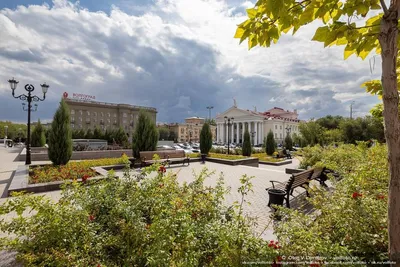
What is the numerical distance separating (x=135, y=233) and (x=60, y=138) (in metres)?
10.8

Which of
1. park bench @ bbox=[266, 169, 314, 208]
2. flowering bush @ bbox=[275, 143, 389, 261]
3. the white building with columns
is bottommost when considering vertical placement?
park bench @ bbox=[266, 169, 314, 208]

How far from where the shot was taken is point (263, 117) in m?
71.9

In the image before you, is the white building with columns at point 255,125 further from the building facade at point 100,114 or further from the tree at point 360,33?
the tree at point 360,33

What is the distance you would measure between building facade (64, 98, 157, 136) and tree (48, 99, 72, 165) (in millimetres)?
48374

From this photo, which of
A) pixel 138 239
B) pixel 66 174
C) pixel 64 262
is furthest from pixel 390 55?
pixel 66 174

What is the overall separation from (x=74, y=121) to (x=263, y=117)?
209 feet

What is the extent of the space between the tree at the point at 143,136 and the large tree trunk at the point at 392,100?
15270 mm

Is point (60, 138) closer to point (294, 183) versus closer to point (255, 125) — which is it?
point (294, 183)

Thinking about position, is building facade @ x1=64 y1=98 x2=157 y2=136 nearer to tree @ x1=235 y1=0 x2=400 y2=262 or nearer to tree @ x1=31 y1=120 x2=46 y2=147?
tree @ x1=31 y1=120 x2=46 y2=147

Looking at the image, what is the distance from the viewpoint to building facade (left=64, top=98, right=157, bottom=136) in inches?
2397

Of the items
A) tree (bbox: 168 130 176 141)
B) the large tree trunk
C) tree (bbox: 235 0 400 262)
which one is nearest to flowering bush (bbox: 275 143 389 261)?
tree (bbox: 235 0 400 262)

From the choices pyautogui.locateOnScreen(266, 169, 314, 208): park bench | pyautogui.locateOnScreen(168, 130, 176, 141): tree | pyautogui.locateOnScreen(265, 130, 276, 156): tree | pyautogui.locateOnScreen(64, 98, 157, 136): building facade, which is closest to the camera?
pyautogui.locateOnScreen(266, 169, 314, 208): park bench

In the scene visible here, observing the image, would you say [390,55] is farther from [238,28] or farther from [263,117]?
[263,117]

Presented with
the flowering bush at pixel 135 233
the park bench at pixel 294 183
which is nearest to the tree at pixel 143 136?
the park bench at pixel 294 183
